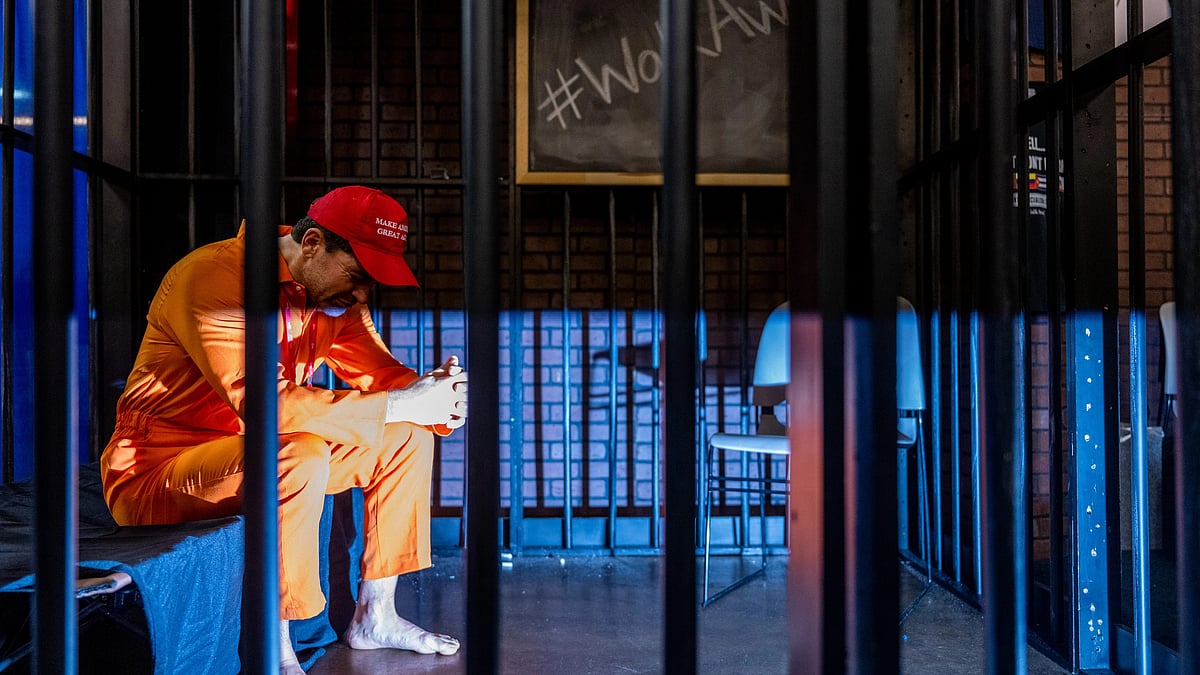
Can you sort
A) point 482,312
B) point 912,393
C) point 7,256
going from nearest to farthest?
point 482,312, point 7,256, point 912,393

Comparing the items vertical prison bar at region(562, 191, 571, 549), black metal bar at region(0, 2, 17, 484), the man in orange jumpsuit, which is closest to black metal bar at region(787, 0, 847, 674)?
the man in orange jumpsuit

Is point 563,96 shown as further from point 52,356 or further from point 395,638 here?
point 52,356

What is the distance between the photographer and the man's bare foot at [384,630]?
2152 millimetres

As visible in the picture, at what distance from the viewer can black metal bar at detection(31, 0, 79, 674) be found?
0.43 m

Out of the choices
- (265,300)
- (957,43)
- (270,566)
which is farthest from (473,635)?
(957,43)

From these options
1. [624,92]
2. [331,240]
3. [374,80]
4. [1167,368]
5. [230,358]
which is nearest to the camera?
[230,358]

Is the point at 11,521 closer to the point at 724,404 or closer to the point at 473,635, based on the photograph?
the point at 473,635

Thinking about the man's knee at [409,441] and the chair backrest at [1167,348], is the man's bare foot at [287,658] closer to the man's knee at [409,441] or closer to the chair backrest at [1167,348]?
the man's knee at [409,441]

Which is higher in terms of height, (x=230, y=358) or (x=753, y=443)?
(x=230, y=358)

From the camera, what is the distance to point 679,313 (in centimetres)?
42

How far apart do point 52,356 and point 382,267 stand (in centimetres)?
168

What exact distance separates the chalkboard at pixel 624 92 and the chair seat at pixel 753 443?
1.34 metres

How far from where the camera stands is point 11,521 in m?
1.85

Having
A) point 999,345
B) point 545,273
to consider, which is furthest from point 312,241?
point 999,345
